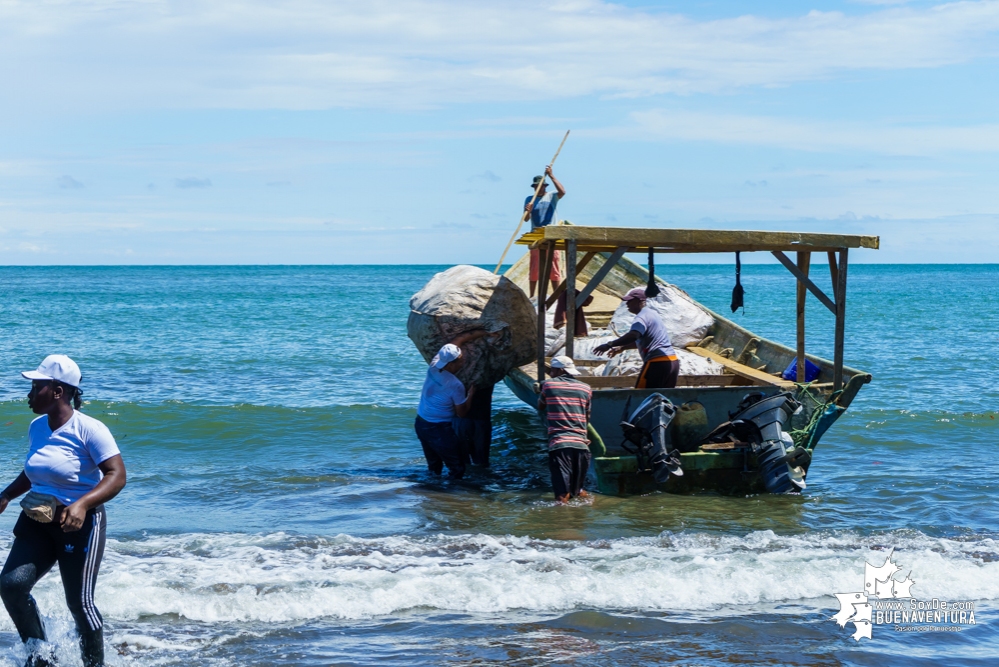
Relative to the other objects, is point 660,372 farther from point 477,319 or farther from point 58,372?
point 58,372

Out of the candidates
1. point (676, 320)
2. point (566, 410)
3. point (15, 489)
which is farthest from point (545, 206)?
point (15, 489)

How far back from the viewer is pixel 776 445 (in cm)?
816

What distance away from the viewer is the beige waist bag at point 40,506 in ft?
13.9

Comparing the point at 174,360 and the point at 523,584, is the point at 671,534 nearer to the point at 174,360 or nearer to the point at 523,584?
the point at 523,584

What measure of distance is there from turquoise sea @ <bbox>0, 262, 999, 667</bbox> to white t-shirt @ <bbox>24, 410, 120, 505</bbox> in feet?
3.41

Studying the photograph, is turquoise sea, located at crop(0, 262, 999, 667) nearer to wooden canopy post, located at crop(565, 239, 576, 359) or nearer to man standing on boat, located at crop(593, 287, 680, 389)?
man standing on boat, located at crop(593, 287, 680, 389)

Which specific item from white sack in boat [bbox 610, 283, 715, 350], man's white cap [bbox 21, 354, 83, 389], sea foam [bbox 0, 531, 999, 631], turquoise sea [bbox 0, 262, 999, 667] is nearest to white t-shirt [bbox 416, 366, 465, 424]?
turquoise sea [bbox 0, 262, 999, 667]

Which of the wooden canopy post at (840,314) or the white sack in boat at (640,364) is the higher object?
the wooden canopy post at (840,314)

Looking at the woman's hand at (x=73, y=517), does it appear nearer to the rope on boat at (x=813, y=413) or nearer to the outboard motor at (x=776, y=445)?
the outboard motor at (x=776, y=445)

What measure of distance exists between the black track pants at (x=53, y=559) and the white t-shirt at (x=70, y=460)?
0.13m

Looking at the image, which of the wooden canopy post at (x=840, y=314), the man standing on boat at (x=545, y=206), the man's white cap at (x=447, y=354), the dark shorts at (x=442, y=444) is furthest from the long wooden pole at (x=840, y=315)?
the man standing on boat at (x=545, y=206)

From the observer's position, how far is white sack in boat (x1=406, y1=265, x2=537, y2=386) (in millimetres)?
8930

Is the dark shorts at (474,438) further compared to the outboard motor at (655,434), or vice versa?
the dark shorts at (474,438)

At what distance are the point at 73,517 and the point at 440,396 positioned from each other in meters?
5.06
